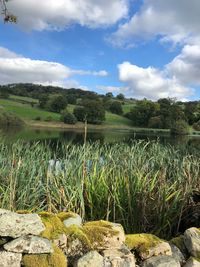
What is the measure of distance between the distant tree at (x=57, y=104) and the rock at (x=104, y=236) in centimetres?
9740

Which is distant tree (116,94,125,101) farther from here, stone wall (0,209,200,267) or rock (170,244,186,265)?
stone wall (0,209,200,267)

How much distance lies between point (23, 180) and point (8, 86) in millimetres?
129956

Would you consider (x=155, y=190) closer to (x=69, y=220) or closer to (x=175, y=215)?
(x=175, y=215)

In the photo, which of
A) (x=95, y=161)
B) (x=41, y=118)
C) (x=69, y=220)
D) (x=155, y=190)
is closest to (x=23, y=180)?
(x=95, y=161)

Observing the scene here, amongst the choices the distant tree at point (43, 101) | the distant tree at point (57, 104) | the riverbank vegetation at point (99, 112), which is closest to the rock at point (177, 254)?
the riverbank vegetation at point (99, 112)

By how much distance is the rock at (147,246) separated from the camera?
15.3ft

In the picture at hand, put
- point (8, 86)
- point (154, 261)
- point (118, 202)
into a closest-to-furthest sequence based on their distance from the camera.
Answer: point (154, 261)
point (118, 202)
point (8, 86)

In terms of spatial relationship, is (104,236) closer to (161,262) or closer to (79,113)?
(161,262)

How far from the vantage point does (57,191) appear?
7.03 meters

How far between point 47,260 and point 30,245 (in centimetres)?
23

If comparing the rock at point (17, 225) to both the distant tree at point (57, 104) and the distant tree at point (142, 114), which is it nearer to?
A: the distant tree at point (57, 104)

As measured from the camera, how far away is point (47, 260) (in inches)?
158

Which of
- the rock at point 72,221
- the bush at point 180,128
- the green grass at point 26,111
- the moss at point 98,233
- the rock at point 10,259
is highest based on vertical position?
the rock at point 72,221

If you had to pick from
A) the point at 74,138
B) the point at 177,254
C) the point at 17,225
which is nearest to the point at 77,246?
the point at 17,225
